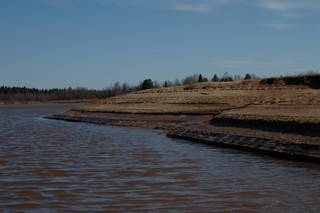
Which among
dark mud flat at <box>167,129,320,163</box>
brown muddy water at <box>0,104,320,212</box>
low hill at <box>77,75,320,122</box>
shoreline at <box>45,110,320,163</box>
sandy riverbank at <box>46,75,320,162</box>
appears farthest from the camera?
low hill at <box>77,75,320,122</box>

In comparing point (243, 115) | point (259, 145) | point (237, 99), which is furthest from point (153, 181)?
point (237, 99)

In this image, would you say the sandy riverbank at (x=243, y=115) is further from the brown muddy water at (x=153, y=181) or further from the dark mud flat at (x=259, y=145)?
the brown muddy water at (x=153, y=181)

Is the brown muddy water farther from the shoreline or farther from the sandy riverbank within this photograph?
the sandy riverbank

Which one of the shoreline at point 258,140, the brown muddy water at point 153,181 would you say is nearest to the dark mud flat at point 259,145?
the shoreline at point 258,140

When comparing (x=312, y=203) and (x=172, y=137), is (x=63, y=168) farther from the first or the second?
(x=172, y=137)

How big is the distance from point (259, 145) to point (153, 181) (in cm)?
719

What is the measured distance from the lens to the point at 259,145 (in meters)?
19.5

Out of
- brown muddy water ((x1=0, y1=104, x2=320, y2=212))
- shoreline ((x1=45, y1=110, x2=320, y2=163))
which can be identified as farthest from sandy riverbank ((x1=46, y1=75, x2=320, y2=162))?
brown muddy water ((x1=0, y1=104, x2=320, y2=212))

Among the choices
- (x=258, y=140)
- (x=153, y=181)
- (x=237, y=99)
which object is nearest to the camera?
(x=153, y=181)

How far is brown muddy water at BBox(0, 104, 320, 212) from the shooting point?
34.8ft

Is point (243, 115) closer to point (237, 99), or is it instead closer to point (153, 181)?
point (153, 181)

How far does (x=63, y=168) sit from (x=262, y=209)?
7.73m

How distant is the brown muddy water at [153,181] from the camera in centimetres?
1062

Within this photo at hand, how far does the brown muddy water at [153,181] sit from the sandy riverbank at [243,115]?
1434 mm
